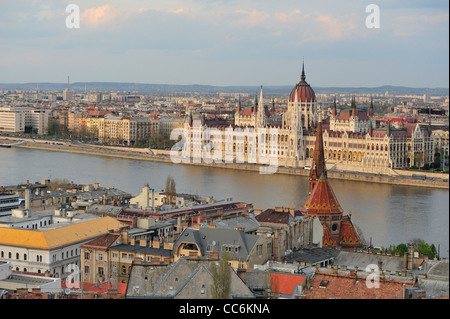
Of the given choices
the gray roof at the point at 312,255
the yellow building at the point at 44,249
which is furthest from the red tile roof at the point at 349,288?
the yellow building at the point at 44,249

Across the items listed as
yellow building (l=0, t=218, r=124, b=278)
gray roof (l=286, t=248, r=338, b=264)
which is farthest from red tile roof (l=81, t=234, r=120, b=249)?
gray roof (l=286, t=248, r=338, b=264)

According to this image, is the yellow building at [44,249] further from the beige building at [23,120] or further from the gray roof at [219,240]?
the beige building at [23,120]

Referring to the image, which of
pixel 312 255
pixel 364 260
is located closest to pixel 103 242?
pixel 312 255

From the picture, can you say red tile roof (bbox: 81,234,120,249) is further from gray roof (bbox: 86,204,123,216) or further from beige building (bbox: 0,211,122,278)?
gray roof (bbox: 86,204,123,216)

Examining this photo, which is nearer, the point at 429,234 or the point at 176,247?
the point at 176,247
